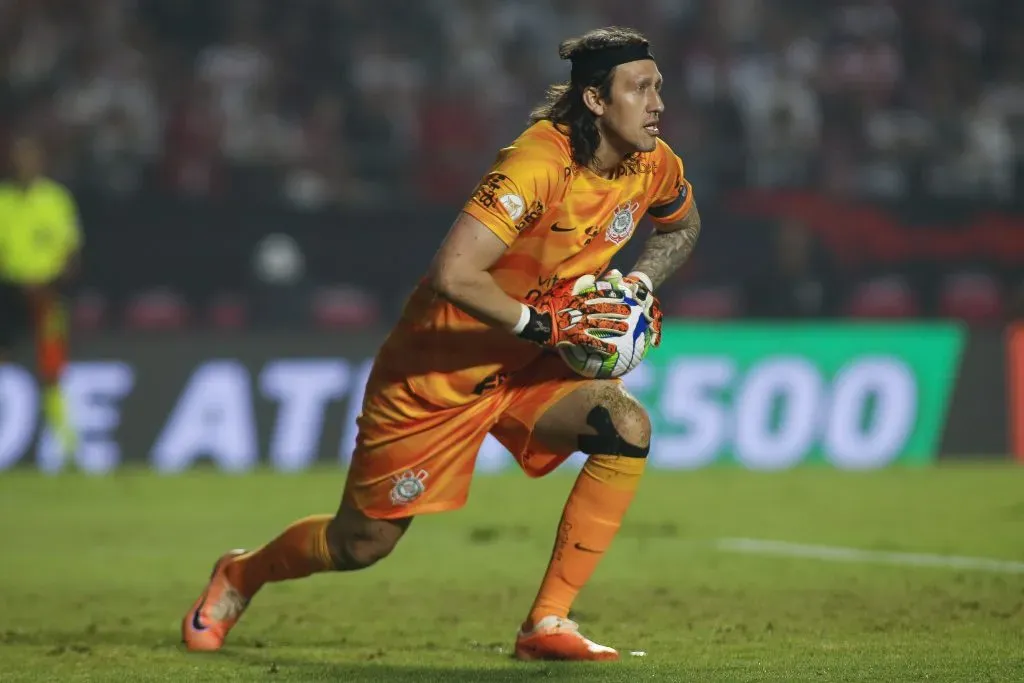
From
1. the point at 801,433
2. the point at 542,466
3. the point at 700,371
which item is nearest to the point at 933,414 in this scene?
the point at 801,433

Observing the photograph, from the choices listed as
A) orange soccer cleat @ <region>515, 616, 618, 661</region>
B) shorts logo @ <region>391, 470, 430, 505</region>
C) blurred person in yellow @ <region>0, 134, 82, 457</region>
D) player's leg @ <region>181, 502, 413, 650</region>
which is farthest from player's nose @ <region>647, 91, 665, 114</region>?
blurred person in yellow @ <region>0, 134, 82, 457</region>

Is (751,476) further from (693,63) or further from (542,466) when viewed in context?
(542,466)

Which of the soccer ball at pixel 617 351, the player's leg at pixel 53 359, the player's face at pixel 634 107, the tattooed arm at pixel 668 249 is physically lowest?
the player's leg at pixel 53 359

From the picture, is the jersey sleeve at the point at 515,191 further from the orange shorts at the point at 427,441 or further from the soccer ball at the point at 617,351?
the orange shorts at the point at 427,441

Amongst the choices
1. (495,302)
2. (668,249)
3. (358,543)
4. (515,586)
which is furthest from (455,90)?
(495,302)

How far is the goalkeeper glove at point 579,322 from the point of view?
5793 mm

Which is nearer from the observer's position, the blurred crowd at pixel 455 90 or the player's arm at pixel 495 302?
the player's arm at pixel 495 302

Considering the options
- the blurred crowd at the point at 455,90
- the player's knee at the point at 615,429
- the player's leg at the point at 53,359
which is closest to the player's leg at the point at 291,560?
the player's knee at the point at 615,429

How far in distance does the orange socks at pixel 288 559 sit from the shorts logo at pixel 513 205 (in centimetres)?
145

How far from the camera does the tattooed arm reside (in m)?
6.57

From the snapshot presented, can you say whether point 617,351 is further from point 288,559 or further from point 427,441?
point 288,559

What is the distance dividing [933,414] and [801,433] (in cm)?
130

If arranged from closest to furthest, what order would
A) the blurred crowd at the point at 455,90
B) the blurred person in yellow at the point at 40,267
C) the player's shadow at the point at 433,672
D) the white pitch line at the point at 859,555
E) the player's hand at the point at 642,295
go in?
the player's shadow at the point at 433,672 → the player's hand at the point at 642,295 → the white pitch line at the point at 859,555 → the blurred person in yellow at the point at 40,267 → the blurred crowd at the point at 455,90

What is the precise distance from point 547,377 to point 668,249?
794 mm
